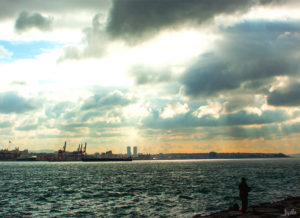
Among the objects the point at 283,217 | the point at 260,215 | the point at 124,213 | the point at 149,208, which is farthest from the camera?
the point at 149,208

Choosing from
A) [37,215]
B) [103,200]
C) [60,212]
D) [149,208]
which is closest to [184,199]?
[149,208]

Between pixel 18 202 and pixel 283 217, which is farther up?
pixel 283 217

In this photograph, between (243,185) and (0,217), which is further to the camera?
(0,217)

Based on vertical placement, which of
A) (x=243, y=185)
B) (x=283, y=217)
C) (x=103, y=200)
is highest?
(x=243, y=185)

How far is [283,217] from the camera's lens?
73.5ft

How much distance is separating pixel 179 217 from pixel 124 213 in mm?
6669

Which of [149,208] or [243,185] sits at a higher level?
[243,185]

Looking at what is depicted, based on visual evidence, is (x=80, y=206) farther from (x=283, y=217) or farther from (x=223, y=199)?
(x=283, y=217)

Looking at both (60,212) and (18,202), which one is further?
(18,202)

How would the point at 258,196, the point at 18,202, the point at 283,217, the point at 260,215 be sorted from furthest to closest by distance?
the point at 258,196 < the point at 18,202 < the point at 260,215 < the point at 283,217

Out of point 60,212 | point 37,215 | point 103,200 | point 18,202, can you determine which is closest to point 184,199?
point 103,200

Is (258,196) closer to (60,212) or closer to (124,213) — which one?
(124,213)

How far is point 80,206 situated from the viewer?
3794 centimetres

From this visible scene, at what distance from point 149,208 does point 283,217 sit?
1765 cm
